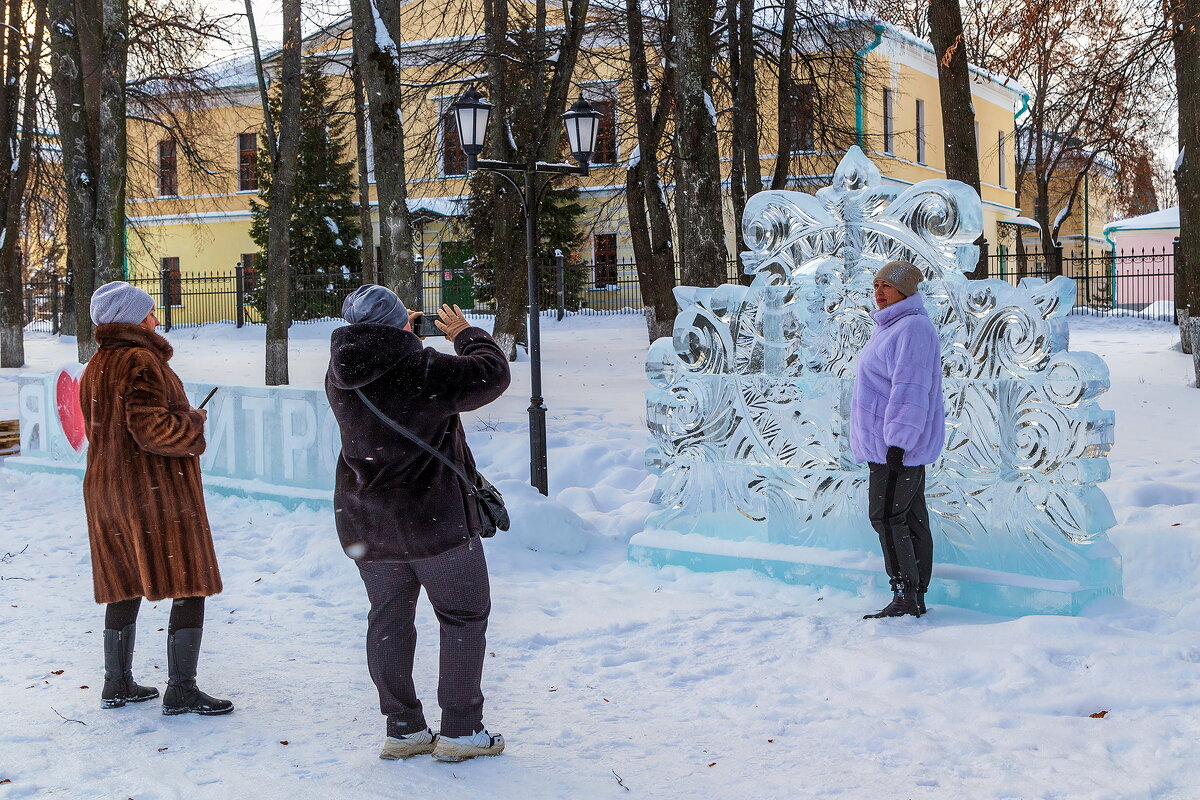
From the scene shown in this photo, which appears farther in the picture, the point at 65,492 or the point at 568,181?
the point at 568,181

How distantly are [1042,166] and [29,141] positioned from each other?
26198 millimetres

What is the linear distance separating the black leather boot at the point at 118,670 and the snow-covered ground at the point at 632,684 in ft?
0.21

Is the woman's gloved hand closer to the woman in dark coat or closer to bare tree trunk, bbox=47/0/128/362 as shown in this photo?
the woman in dark coat

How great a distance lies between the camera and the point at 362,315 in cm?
407

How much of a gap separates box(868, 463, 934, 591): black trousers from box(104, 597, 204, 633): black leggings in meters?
3.18

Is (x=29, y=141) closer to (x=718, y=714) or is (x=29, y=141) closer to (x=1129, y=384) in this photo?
(x=1129, y=384)


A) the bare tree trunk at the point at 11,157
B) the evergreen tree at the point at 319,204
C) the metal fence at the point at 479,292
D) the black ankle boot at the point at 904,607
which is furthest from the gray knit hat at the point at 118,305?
the evergreen tree at the point at 319,204

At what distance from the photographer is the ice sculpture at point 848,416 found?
5895 mm

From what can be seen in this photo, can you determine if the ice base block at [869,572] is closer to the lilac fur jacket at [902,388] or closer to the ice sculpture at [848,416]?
the ice sculpture at [848,416]

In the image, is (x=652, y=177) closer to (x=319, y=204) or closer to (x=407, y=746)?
(x=407, y=746)

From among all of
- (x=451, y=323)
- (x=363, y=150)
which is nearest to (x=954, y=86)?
(x=451, y=323)

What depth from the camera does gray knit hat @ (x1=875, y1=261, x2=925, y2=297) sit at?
576cm

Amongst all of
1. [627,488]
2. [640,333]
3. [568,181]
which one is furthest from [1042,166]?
[627,488]

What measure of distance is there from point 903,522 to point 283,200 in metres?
11.2
